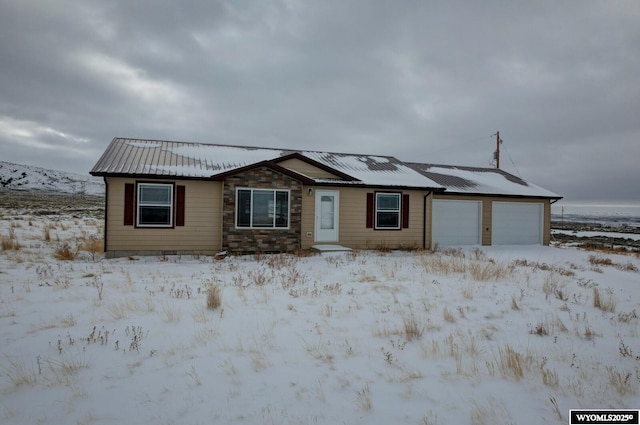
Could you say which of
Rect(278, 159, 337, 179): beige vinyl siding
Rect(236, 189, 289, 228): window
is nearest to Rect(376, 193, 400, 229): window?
Rect(278, 159, 337, 179): beige vinyl siding

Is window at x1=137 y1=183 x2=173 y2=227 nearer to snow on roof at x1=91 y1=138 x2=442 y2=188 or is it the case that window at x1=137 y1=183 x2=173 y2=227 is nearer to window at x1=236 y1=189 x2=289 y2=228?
snow on roof at x1=91 y1=138 x2=442 y2=188

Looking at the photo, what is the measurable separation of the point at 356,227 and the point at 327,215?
1.44 m

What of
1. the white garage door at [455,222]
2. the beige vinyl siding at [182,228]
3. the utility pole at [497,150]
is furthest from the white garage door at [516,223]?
the beige vinyl siding at [182,228]

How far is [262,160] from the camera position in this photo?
51.0 feet

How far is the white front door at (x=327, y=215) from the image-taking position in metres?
14.9

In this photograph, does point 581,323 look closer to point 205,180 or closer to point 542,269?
point 542,269

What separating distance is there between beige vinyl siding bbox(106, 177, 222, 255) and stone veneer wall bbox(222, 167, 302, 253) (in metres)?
0.72

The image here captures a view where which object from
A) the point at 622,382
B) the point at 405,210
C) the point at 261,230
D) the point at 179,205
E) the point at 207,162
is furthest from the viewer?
the point at 405,210

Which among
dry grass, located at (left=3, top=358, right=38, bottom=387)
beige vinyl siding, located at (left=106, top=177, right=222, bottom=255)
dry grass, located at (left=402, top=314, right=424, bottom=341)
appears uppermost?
beige vinyl siding, located at (left=106, top=177, right=222, bottom=255)

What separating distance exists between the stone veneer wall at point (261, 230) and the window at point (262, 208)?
0.59 feet

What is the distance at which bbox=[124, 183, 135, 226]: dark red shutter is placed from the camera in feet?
40.9

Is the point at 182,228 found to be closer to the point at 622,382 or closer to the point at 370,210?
the point at 370,210

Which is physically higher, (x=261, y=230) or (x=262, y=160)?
(x=262, y=160)

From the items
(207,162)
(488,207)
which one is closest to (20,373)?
(207,162)
